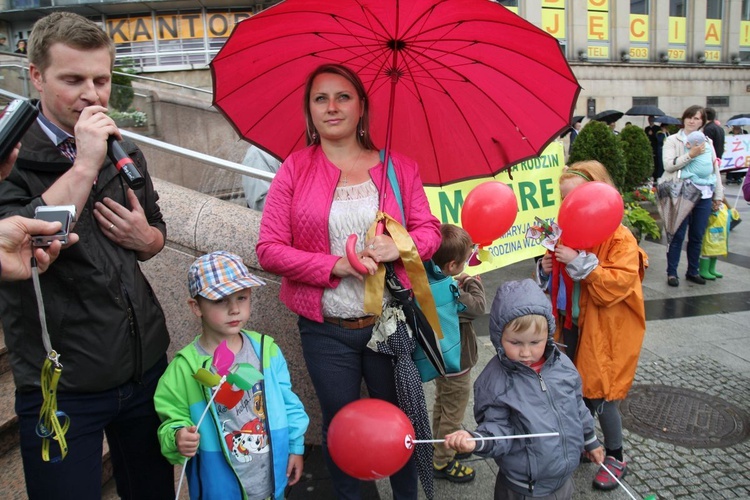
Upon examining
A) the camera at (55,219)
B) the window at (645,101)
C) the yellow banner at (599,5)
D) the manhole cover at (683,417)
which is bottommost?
the manhole cover at (683,417)

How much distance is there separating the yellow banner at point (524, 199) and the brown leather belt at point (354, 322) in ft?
9.59

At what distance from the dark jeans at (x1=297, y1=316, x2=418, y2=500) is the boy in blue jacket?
172 millimetres

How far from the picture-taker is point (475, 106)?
103 inches

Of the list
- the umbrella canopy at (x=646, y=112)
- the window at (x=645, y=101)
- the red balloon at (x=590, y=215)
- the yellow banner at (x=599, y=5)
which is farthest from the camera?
the window at (x=645, y=101)

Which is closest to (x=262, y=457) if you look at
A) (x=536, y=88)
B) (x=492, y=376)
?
(x=492, y=376)

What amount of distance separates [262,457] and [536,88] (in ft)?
6.75

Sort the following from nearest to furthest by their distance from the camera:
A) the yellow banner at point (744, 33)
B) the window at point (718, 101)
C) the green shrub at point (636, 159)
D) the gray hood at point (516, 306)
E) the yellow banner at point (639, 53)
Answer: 1. the gray hood at point (516, 306)
2. the green shrub at point (636, 159)
3. the yellow banner at point (639, 53)
4. the window at point (718, 101)
5. the yellow banner at point (744, 33)

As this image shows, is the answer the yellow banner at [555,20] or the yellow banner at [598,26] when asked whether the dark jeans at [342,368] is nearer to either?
the yellow banner at [555,20]

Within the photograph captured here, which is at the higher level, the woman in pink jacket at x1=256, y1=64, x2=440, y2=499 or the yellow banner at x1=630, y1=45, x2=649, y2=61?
the yellow banner at x1=630, y1=45, x2=649, y2=61

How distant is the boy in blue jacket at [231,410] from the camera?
81.8 inches

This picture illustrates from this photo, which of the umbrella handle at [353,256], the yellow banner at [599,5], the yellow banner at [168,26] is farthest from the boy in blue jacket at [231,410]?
the yellow banner at [168,26]

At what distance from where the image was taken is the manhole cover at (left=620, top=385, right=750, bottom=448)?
3471 mm

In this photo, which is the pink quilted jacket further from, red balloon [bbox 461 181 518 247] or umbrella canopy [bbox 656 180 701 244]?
umbrella canopy [bbox 656 180 701 244]

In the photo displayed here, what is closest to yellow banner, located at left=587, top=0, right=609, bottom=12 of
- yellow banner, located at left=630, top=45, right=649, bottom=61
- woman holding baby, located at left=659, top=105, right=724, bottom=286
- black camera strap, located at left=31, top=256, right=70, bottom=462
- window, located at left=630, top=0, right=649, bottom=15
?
window, located at left=630, top=0, right=649, bottom=15
